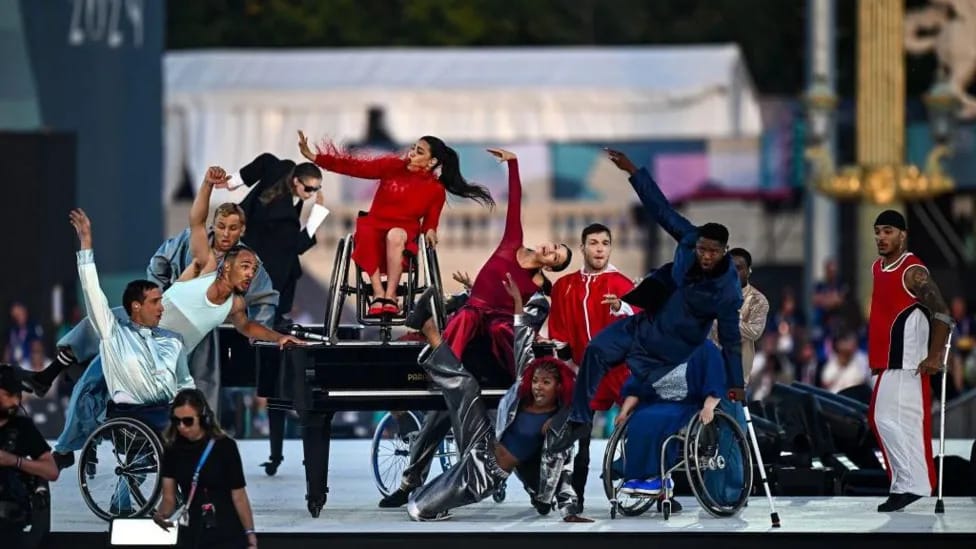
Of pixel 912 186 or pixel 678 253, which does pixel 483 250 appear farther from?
pixel 678 253

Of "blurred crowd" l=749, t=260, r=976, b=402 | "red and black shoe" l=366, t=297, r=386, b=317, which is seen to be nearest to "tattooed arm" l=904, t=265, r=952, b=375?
"red and black shoe" l=366, t=297, r=386, b=317

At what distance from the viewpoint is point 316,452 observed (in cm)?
1427

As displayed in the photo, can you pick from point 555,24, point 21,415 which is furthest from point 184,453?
point 555,24

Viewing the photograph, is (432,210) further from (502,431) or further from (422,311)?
(502,431)

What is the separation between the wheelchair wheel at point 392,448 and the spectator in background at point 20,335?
890cm

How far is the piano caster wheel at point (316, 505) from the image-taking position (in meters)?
14.3

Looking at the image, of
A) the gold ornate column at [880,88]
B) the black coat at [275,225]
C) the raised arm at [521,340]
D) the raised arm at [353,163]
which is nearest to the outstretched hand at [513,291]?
the raised arm at [521,340]

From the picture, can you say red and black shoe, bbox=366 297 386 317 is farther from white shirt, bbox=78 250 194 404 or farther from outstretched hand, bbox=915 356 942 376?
outstretched hand, bbox=915 356 942 376

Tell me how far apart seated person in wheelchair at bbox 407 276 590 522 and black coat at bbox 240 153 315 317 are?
7.76 feet

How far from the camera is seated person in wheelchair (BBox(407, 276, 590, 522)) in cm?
1420

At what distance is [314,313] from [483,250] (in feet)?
12.3

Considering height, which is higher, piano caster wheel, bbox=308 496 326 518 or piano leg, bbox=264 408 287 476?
piano leg, bbox=264 408 287 476

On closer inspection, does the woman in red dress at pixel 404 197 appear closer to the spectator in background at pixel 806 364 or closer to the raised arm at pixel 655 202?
the raised arm at pixel 655 202

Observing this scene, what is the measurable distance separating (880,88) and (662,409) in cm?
2097
